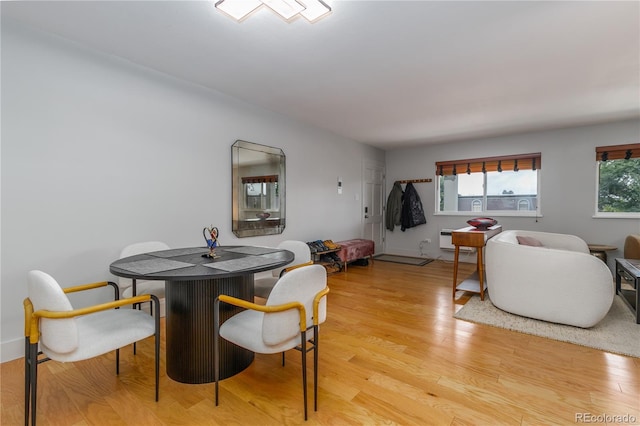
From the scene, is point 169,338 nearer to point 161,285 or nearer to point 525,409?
point 161,285

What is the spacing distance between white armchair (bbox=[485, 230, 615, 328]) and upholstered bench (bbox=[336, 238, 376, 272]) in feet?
6.96

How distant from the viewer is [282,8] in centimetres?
182

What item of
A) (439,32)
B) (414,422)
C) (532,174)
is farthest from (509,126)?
(414,422)

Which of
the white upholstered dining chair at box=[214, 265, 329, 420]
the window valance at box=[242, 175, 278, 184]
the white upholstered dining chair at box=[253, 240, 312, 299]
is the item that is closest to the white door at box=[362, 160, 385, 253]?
the window valance at box=[242, 175, 278, 184]

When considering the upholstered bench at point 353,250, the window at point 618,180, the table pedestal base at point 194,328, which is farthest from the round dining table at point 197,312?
the window at point 618,180

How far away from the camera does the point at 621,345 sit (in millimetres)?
2260

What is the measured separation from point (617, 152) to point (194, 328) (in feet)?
19.5

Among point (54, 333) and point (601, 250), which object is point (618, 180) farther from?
point (54, 333)

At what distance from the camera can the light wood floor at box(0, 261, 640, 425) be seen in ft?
5.04

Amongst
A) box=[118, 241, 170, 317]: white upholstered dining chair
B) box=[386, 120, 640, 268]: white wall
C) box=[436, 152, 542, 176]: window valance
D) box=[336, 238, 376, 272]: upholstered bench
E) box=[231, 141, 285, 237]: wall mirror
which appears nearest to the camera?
box=[118, 241, 170, 317]: white upholstered dining chair

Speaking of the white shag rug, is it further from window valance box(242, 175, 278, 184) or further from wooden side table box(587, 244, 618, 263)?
window valance box(242, 175, 278, 184)

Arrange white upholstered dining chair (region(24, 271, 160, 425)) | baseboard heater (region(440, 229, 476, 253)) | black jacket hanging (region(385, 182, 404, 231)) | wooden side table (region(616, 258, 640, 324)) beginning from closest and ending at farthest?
1. white upholstered dining chair (region(24, 271, 160, 425))
2. wooden side table (region(616, 258, 640, 324))
3. baseboard heater (region(440, 229, 476, 253))
4. black jacket hanging (region(385, 182, 404, 231))

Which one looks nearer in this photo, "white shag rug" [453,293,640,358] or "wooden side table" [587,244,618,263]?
"white shag rug" [453,293,640,358]

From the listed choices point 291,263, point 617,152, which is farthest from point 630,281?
point 291,263
